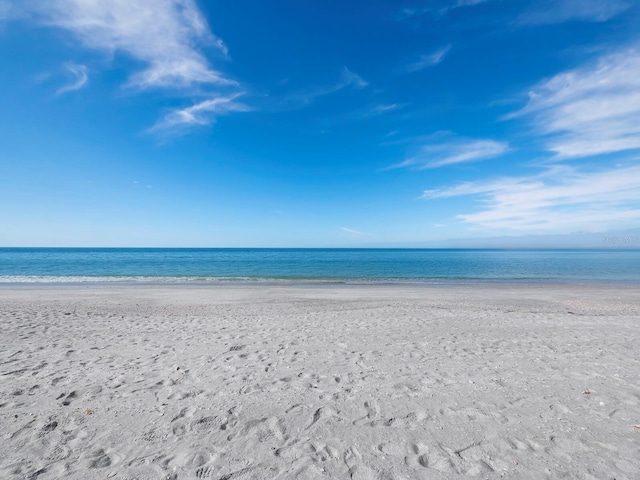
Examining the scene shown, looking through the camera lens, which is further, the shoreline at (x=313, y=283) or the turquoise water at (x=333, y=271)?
the turquoise water at (x=333, y=271)

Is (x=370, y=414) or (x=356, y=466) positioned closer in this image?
(x=356, y=466)

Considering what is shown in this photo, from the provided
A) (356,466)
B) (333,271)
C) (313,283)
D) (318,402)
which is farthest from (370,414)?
(333,271)

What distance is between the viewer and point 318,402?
517 cm

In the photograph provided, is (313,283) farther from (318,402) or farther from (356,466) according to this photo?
(356,466)

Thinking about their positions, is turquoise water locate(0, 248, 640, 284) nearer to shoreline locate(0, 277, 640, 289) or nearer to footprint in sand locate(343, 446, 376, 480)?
shoreline locate(0, 277, 640, 289)

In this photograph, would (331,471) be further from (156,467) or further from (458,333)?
(458,333)

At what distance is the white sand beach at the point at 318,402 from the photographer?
12.2 ft

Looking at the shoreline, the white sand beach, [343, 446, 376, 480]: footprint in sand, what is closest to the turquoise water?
the shoreline

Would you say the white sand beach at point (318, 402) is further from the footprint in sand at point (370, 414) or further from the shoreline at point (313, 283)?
the shoreline at point (313, 283)

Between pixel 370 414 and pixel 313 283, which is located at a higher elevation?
pixel 370 414

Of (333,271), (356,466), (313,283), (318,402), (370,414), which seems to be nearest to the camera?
(356,466)

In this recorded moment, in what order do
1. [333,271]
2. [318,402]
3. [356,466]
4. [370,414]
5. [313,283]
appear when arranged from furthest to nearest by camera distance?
Result: [333,271] → [313,283] → [318,402] → [370,414] → [356,466]

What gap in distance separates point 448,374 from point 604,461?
269cm

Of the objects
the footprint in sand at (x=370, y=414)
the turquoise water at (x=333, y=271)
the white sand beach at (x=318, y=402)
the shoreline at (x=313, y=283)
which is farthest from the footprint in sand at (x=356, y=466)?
the turquoise water at (x=333, y=271)
